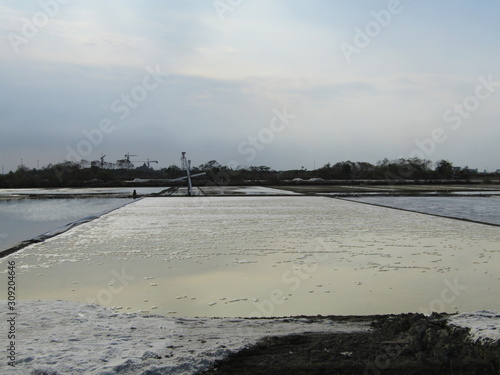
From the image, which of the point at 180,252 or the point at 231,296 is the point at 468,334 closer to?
the point at 231,296

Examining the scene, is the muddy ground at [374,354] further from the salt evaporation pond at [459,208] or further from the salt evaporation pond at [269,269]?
the salt evaporation pond at [459,208]

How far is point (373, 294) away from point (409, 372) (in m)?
2.07

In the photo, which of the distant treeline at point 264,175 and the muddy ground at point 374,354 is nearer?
the muddy ground at point 374,354

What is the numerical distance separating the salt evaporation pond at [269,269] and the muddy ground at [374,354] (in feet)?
3.08

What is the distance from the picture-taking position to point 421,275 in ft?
18.8

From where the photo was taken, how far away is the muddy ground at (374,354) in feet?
9.40

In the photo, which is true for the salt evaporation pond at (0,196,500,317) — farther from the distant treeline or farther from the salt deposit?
the distant treeline

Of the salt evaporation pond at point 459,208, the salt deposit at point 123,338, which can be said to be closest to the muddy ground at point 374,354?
the salt deposit at point 123,338

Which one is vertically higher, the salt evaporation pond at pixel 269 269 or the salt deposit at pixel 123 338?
the salt deposit at pixel 123 338

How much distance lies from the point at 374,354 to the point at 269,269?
316 centimetres

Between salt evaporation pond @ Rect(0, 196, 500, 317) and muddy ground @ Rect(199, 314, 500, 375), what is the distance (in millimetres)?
940

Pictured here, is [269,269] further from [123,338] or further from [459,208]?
[459,208]

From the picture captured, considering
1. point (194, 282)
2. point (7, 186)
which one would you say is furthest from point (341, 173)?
point (194, 282)

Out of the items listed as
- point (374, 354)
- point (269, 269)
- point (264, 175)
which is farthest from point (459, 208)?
point (264, 175)
